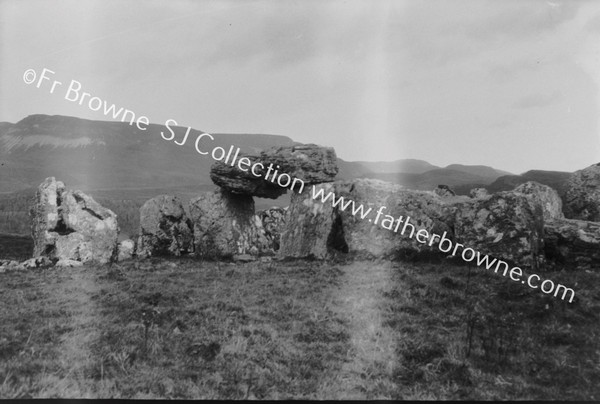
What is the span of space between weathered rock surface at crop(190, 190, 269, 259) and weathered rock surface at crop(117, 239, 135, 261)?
2.73 meters

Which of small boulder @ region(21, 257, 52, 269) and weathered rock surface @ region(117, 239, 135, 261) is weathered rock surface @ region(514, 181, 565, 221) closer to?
weathered rock surface @ region(117, 239, 135, 261)

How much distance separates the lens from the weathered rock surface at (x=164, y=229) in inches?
813

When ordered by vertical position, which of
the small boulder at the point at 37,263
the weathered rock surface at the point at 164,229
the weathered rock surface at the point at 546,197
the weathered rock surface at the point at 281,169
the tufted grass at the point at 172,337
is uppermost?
the weathered rock surface at the point at 281,169

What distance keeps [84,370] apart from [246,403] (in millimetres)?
2430

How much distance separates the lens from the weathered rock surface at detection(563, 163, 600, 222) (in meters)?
18.2

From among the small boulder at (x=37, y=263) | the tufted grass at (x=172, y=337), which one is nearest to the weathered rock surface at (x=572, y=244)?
the tufted grass at (x=172, y=337)

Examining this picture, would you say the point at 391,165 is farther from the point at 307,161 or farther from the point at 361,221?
the point at 361,221

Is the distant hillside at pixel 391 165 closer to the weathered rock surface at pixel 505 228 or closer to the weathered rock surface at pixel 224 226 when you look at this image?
the weathered rock surface at pixel 505 228

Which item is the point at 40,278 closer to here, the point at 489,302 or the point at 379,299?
the point at 379,299

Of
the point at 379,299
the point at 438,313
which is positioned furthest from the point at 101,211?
the point at 438,313

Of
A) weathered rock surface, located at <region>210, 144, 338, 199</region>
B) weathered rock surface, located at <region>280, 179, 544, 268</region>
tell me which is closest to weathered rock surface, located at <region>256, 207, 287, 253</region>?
weathered rock surface, located at <region>210, 144, 338, 199</region>

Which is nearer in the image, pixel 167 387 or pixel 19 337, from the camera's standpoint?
pixel 167 387

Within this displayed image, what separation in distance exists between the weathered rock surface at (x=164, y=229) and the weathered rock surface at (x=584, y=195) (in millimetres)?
14476

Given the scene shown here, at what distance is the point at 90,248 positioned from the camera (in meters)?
19.5
